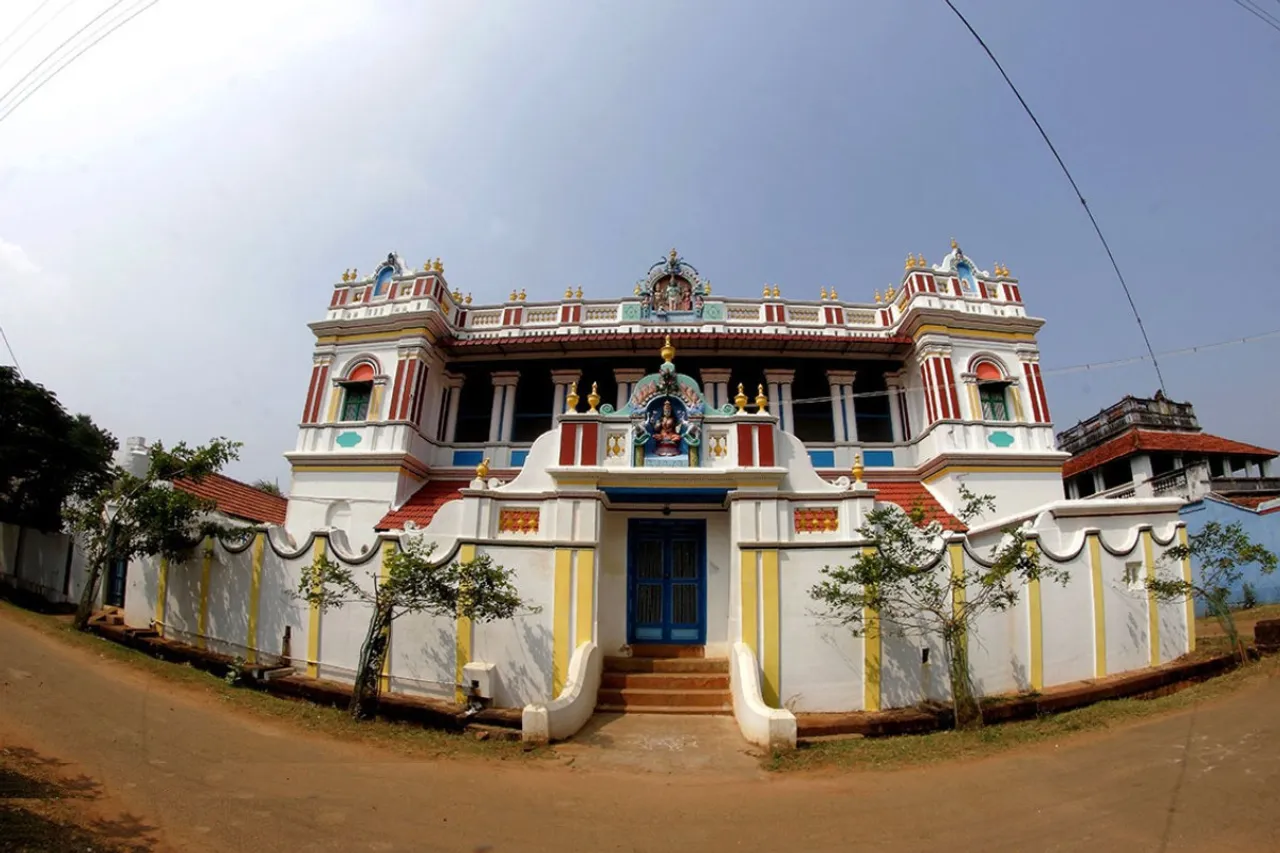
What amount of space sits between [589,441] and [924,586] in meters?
5.13

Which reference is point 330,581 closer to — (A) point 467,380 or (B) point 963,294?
(A) point 467,380

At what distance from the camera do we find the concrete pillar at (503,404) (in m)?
14.7

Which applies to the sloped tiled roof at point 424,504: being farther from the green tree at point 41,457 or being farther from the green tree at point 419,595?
the green tree at point 41,457

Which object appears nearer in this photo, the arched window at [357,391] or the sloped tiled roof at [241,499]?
the sloped tiled roof at [241,499]

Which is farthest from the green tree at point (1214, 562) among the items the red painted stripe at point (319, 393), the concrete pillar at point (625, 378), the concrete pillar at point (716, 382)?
the red painted stripe at point (319, 393)

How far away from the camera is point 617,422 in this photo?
31.5 feet

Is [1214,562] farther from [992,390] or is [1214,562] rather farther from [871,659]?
[871,659]

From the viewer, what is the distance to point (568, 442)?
936cm

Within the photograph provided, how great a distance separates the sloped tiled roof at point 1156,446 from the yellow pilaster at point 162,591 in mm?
26908

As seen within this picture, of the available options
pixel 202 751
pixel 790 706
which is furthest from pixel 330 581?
pixel 790 706

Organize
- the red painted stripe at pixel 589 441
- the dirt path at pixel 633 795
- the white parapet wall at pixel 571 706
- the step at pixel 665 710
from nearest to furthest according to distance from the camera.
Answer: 1. the dirt path at pixel 633 795
2. the white parapet wall at pixel 571 706
3. the step at pixel 665 710
4. the red painted stripe at pixel 589 441

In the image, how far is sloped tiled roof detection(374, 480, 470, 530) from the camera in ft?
41.8

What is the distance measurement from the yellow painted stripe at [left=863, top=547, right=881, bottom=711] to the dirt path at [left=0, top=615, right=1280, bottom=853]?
167 centimetres

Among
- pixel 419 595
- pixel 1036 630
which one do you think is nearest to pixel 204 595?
pixel 419 595
